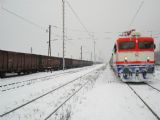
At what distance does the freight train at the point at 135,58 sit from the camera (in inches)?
505

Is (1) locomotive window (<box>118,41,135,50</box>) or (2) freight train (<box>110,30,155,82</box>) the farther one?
(1) locomotive window (<box>118,41,135,50</box>)

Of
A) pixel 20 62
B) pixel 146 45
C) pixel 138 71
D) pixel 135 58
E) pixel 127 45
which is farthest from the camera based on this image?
pixel 20 62

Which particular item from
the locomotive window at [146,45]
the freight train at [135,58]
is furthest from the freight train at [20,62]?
the locomotive window at [146,45]

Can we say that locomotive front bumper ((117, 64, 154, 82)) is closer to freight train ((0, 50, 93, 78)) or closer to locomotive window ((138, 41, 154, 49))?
locomotive window ((138, 41, 154, 49))

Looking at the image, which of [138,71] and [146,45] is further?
[146,45]

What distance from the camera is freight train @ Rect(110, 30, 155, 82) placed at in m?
12.8

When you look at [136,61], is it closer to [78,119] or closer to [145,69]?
[145,69]

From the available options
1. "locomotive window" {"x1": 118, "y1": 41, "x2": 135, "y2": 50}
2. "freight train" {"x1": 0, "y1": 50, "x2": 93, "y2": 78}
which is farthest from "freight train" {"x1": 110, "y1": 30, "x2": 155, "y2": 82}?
"freight train" {"x1": 0, "y1": 50, "x2": 93, "y2": 78}

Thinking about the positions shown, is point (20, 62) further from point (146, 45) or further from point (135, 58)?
point (146, 45)

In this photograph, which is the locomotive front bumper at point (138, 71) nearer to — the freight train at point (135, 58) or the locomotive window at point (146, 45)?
the freight train at point (135, 58)

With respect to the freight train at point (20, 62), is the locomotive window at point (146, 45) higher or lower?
higher

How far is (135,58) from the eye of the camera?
43.1 ft

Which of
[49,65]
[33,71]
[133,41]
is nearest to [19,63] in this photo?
[33,71]

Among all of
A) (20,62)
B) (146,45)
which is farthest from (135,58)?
(20,62)
